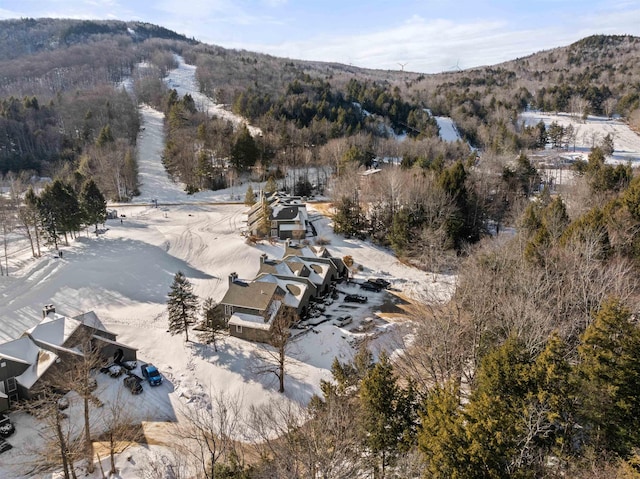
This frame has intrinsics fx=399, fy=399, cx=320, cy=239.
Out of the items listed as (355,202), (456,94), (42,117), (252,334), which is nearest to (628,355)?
(252,334)

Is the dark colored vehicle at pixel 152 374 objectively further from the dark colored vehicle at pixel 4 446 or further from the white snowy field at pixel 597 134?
the white snowy field at pixel 597 134

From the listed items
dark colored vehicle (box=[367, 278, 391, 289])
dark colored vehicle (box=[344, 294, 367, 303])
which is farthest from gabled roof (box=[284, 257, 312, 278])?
dark colored vehicle (box=[367, 278, 391, 289])

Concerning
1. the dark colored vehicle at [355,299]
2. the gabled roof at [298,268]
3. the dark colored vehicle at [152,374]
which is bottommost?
the dark colored vehicle at [355,299]

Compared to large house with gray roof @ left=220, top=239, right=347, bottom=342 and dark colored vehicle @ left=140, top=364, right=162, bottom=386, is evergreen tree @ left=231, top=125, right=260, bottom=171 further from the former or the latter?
dark colored vehicle @ left=140, top=364, right=162, bottom=386

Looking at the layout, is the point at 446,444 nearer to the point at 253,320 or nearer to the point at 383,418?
the point at 383,418

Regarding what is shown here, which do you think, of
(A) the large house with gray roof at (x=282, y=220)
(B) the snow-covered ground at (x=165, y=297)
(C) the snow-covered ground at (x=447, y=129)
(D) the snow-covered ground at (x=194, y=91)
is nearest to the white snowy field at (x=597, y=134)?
(C) the snow-covered ground at (x=447, y=129)

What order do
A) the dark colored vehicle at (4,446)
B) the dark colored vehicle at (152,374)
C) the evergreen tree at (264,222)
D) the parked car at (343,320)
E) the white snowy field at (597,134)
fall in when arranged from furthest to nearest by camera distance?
the white snowy field at (597,134) → the evergreen tree at (264,222) → the parked car at (343,320) → the dark colored vehicle at (152,374) → the dark colored vehicle at (4,446)

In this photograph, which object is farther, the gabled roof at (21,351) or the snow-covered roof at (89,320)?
the snow-covered roof at (89,320)
